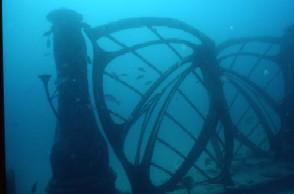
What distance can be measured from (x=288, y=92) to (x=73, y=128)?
5062 mm

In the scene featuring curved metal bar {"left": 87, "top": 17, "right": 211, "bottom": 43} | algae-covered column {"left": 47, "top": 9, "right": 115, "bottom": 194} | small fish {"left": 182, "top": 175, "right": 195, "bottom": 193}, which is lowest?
small fish {"left": 182, "top": 175, "right": 195, "bottom": 193}

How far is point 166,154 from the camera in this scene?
19062 millimetres

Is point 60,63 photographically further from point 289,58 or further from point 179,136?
point 179,136

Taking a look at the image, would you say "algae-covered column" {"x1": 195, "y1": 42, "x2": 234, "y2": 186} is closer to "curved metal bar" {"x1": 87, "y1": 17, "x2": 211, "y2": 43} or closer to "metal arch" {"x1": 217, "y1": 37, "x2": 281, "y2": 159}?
"curved metal bar" {"x1": 87, "y1": 17, "x2": 211, "y2": 43}

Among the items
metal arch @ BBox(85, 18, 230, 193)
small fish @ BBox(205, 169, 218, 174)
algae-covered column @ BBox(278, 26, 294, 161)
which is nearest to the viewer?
metal arch @ BBox(85, 18, 230, 193)

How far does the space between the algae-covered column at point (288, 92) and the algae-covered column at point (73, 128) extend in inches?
172

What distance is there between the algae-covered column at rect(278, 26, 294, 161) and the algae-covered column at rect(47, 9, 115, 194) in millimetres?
4372

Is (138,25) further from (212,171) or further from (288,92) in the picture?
(288,92)

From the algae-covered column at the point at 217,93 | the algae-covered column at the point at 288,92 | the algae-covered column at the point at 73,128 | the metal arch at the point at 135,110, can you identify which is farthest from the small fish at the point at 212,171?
the algae-covered column at the point at 73,128

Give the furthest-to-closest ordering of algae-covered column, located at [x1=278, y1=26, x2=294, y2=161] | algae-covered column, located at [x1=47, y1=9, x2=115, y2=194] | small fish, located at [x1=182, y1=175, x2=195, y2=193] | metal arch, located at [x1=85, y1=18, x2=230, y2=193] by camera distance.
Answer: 1. algae-covered column, located at [x1=278, y1=26, x2=294, y2=161]
2. small fish, located at [x1=182, y1=175, x2=195, y2=193]
3. metal arch, located at [x1=85, y1=18, x2=230, y2=193]
4. algae-covered column, located at [x1=47, y1=9, x2=115, y2=194]

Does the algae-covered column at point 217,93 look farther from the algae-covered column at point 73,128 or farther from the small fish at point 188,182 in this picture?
the algae-covered column at point 73,128

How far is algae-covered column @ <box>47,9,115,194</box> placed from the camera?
5176 mm

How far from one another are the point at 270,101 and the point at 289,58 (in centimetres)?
106

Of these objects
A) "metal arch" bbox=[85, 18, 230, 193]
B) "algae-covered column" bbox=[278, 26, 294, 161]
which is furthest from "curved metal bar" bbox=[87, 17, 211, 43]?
"algae-covered column" bbox=[278, 26, 294, 161]
